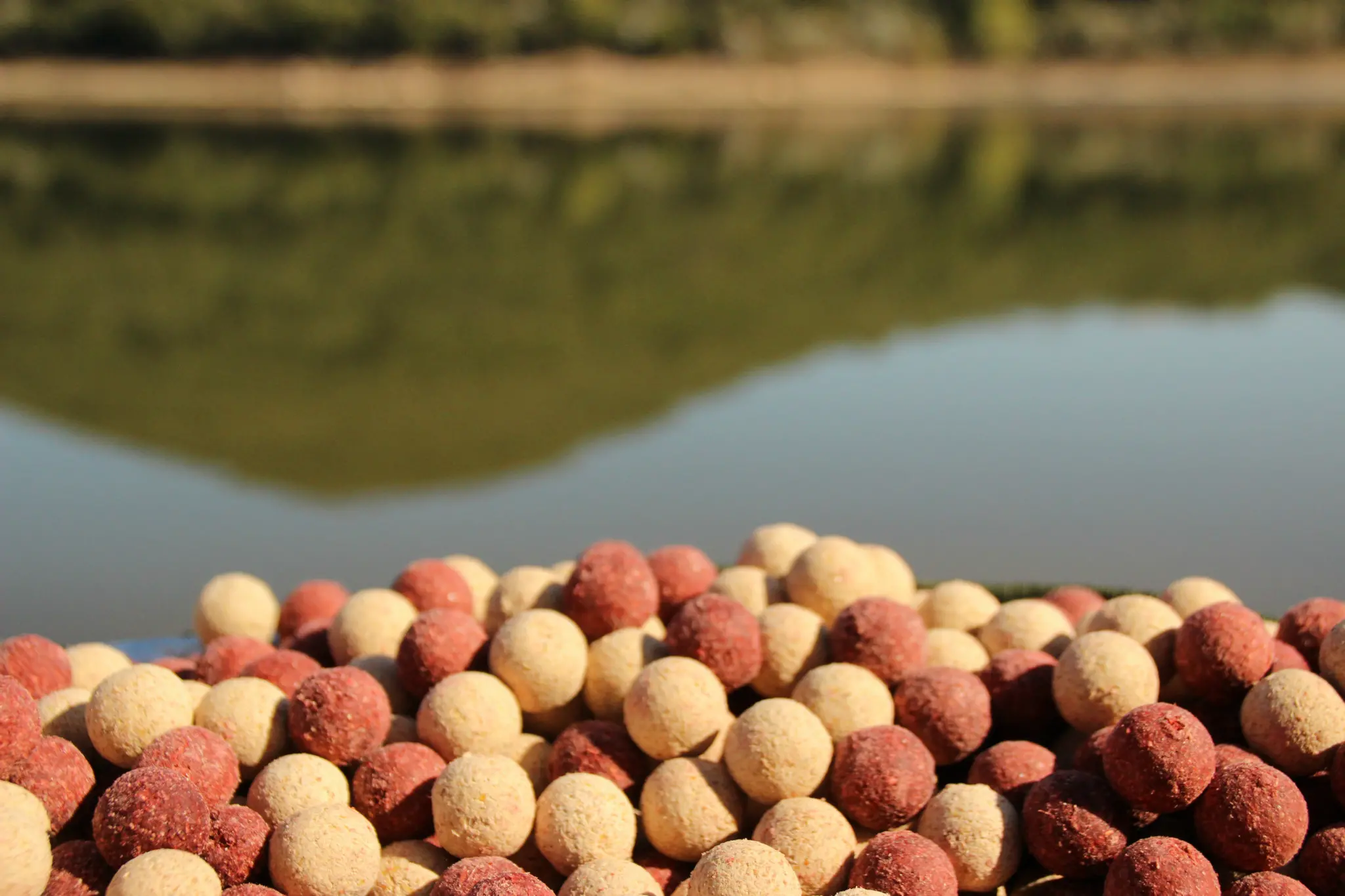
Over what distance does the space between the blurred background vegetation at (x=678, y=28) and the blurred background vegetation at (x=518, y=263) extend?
5016mm

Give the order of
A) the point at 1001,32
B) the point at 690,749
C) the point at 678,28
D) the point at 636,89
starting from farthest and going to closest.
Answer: the point at 1001,32, the point at 678,28, the point at 636,89, the point at 690,749

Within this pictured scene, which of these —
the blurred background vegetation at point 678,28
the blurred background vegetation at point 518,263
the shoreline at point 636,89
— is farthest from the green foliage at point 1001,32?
the blurred background vegetation at point 518,263

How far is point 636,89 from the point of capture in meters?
22.5

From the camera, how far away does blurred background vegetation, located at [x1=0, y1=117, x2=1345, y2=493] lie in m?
6.00

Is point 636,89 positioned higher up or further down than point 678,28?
further down

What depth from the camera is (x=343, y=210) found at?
1202 cm

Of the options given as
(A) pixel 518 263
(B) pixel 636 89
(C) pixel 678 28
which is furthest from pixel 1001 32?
(A) pixel 518 263

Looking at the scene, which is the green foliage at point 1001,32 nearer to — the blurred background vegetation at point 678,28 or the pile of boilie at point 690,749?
the blurred background vegetation at point 678,28

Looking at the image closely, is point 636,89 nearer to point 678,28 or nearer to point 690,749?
point 678,28

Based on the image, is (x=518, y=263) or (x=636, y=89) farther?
(x=636, y=89)

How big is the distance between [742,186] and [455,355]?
7099 mm

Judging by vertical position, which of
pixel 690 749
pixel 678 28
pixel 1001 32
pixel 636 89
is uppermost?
pixel 1001 32

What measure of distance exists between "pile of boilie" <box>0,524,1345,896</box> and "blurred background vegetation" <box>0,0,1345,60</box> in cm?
2106

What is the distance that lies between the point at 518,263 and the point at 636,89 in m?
13.5
